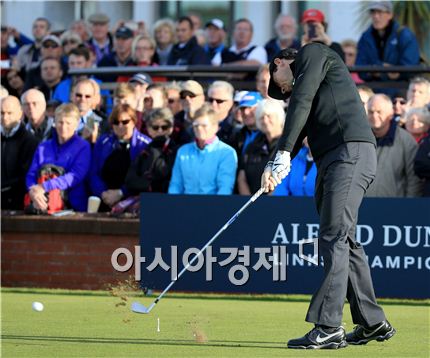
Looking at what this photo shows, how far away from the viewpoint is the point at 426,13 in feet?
69.7

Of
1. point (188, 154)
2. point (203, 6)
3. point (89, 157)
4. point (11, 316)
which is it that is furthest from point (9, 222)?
point (203, 6)

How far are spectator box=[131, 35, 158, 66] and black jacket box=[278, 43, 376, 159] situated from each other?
26.8 feet

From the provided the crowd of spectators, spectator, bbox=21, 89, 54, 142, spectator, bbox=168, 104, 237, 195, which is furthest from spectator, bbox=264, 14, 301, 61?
spectator, bbox=168, 104, 237, 195

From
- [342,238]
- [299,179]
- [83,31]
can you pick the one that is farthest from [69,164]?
[83,31]

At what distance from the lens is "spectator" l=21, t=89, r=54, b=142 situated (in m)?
14.1

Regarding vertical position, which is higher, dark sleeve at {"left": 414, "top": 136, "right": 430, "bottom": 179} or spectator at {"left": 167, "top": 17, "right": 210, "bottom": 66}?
spectator at {"left": 167, "top": 17, "right": 210, "bottom": 66}

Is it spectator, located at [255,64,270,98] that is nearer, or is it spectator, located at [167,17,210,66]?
spectator, located at [255,64,270,98]

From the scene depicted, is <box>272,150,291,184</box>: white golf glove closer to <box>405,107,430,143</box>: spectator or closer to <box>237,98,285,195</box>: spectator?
<box>237,98,285,195</box>: spectator

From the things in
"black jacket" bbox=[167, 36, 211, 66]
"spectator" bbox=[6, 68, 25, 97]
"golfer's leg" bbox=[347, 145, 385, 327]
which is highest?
"black jacket" bbox=[167, 36, 211, 66]

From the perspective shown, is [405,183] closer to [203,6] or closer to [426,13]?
[426,13]

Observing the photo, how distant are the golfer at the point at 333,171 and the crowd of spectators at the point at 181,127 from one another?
408cm

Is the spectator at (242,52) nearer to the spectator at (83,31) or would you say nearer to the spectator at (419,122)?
the spectator at (83,31)

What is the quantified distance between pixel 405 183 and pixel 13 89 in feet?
23.7

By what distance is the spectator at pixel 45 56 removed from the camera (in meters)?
16.5
